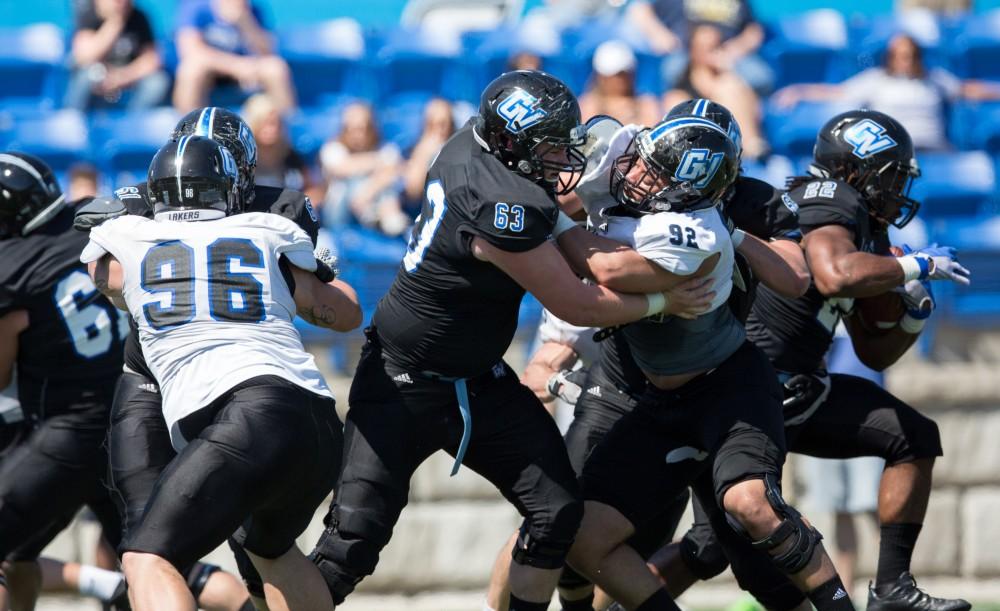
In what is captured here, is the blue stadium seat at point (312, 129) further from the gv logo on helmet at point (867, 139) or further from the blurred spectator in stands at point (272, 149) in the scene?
the gv logo on helmet at point (867, 139)

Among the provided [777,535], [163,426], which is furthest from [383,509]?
[777,535]

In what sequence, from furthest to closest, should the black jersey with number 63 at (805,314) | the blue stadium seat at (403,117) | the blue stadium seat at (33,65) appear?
the blue stadium seat at (33,65) < the blue stadium seat at (403,117) < the black jersey with number 63 at (805,314)

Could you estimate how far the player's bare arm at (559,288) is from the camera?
4.05 m

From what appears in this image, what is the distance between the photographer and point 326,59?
357 inches

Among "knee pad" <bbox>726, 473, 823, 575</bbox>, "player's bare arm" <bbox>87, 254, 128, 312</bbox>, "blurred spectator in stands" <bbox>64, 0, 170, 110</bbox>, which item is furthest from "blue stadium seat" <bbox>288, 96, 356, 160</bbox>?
"knee pad" <bbox>726, 473, 823, 575</bbox>

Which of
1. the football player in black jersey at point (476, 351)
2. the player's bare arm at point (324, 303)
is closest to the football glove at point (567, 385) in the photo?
the football player in black jersey at point (476, 351)

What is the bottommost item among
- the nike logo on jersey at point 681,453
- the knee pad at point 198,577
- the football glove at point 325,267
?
the knee pad at point 198,577

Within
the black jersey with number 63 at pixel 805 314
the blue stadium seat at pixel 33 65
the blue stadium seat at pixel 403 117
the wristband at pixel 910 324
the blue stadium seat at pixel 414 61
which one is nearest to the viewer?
the black jersey with number 63 at pixel 805 314

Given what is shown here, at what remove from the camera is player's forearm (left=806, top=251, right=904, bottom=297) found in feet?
15.4

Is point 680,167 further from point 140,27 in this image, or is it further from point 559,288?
point 140,27

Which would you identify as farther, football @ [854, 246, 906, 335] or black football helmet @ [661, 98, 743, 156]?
football @ [854, 246, 906, 335]

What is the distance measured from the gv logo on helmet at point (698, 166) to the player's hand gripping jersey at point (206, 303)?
116cm

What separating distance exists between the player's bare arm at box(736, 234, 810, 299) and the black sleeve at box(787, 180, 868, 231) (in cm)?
31

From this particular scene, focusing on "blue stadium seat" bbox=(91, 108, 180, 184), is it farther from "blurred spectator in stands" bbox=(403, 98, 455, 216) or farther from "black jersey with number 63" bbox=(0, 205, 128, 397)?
"black jersey with number 63" bbox=(0, 205, 128, 397)
